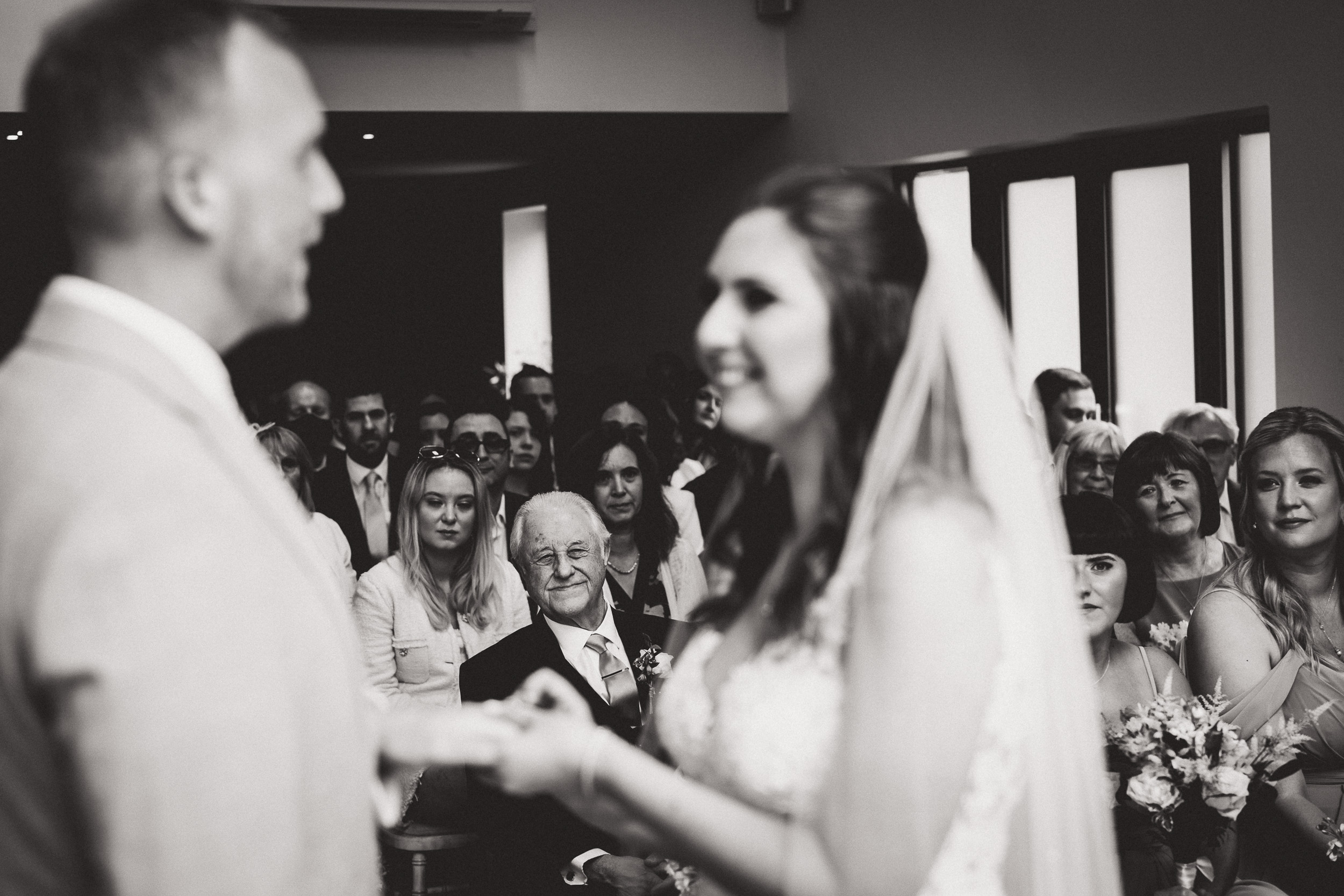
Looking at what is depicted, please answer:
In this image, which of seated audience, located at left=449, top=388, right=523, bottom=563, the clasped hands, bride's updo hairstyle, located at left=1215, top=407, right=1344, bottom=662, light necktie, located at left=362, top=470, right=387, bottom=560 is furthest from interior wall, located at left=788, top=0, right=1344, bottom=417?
the clasped hands

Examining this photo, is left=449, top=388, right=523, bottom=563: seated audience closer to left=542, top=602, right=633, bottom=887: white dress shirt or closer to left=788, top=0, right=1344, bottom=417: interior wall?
left=542, top=602, right=633, bottom=887: white dress shirt

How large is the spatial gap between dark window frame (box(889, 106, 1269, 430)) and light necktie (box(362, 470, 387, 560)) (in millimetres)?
3741

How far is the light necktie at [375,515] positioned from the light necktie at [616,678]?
95.4 inches

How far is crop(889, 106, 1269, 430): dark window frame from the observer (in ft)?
22.5

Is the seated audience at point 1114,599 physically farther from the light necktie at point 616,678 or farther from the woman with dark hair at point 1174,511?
the light necktie at point 616,678

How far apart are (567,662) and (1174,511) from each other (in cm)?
207

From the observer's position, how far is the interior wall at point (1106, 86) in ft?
20.0

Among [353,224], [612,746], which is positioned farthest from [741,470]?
[353,224]

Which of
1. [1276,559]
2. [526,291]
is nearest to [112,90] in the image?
[1276,559]

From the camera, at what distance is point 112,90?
45.7 inches

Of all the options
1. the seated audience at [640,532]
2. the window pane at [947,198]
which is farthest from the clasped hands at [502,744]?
the window pane at [947,198]

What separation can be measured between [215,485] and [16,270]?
43.6 ft

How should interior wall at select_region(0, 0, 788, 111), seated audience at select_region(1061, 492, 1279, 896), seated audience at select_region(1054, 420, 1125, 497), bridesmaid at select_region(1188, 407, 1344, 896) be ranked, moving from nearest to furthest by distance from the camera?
bridesmaid at select_region(1188, 407, 1344, 896) → seated audience at select_region(1061, 492, 1279, 896) → seated audience at select_region(1054, 420, 1125, 497) → interior wall at select_region(0, 0, 788, 111)

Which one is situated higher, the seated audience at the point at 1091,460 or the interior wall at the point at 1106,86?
the interior wall at the point at 1106,86
